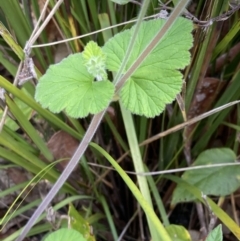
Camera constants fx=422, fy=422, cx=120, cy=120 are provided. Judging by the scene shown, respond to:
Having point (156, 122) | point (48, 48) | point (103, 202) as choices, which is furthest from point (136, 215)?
point (48, 48)

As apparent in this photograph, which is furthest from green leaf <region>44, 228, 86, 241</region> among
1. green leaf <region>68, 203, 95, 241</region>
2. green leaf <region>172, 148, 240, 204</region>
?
green leaf <region>172, 148, 240, 204</region>

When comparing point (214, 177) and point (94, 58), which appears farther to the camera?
point (214, 177)

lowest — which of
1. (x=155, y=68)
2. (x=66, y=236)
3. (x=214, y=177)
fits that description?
(x=214, y=177)

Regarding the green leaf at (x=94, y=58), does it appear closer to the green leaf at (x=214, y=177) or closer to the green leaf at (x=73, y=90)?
the green leaf at (x=73, y=90)

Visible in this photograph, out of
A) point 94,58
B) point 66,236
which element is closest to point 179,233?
point 66,236

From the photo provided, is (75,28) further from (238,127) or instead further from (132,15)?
(238,127)

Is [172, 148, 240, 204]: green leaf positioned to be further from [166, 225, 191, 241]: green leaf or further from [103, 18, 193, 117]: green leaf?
[103, 18, 193, 117]: green leaf

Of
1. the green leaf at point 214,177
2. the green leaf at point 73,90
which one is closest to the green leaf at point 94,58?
the green leaf at point 73,90

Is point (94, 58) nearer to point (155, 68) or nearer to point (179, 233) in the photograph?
point (155, 68)
